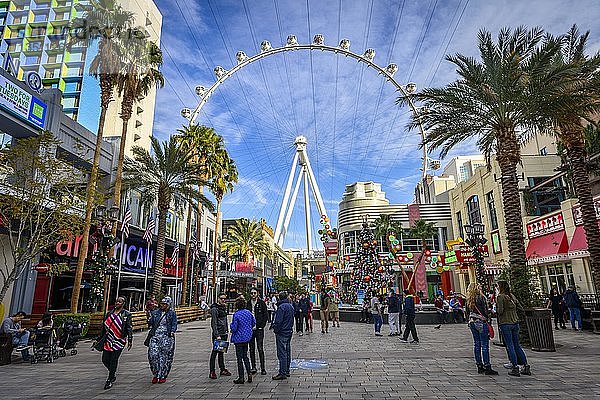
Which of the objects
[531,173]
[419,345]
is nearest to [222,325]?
[419,345]

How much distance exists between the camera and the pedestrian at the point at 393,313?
53.7 feet

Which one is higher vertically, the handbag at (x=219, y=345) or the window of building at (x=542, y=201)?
the window of building at (x=542, y=201)

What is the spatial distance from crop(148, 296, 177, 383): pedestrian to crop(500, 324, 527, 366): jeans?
7085 mm

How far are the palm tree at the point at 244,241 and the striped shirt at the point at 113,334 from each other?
57502 mm

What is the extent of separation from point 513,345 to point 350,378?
11.6 ft

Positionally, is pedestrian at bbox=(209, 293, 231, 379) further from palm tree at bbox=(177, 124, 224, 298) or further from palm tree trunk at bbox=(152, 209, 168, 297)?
palm tree at bbox=(177, 124, 224, 298)

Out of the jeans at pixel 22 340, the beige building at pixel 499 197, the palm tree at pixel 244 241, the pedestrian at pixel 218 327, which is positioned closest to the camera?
the pedestrian at pixel 218 327

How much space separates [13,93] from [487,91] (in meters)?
20.9

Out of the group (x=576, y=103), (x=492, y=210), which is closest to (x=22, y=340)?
(x=576, y=103)

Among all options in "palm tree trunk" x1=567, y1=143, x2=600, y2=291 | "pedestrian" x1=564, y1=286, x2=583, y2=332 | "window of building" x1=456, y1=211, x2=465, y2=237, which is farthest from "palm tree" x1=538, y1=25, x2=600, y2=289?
"window of building" x1=456, y1=211, x2=465, y2=237

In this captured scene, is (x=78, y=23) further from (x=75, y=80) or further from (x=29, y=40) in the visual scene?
(x=29, y=40)

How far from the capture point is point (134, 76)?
2241 cm

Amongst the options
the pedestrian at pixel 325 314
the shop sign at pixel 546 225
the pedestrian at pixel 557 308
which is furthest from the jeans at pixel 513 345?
the shop sign at pixel 546 225

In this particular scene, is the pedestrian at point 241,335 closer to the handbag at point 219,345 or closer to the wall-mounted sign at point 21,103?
the handbag at point 219,345
